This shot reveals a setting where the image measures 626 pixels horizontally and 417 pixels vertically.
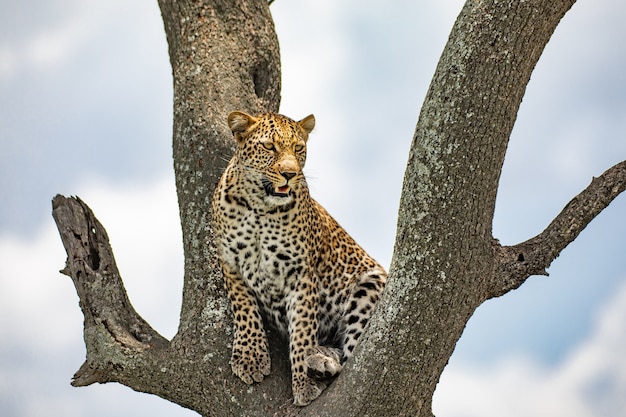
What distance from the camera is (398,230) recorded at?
6.15m

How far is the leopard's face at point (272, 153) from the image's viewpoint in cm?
678

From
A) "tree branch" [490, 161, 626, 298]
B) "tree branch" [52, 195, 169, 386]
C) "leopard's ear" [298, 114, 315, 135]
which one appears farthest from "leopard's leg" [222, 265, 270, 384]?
"tree branch" [490, 161, 626, 298]

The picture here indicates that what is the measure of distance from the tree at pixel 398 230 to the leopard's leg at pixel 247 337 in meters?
0.10

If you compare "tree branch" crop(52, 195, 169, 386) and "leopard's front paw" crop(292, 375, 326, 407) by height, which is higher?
"tree branch" crop(52, 195, 169, 386)

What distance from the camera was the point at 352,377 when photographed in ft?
21.0

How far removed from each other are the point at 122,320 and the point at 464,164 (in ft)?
11.0

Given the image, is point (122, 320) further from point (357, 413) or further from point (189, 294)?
point (357, 413)

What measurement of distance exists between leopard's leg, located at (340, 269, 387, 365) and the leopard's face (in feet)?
2.94

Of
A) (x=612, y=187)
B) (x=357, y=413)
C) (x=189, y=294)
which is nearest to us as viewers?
(x=357, y=413)

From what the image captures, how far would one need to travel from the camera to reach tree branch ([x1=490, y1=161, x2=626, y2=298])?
6.86 m

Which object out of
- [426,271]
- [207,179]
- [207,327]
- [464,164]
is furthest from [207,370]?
[464,164]

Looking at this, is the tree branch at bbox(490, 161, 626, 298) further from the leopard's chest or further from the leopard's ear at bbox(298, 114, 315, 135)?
the leopard's ear at bbox(298, 114, 315, 135)

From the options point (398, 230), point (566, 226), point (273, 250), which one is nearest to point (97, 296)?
point (273, 250)

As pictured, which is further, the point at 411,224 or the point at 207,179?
the point at 207,179
